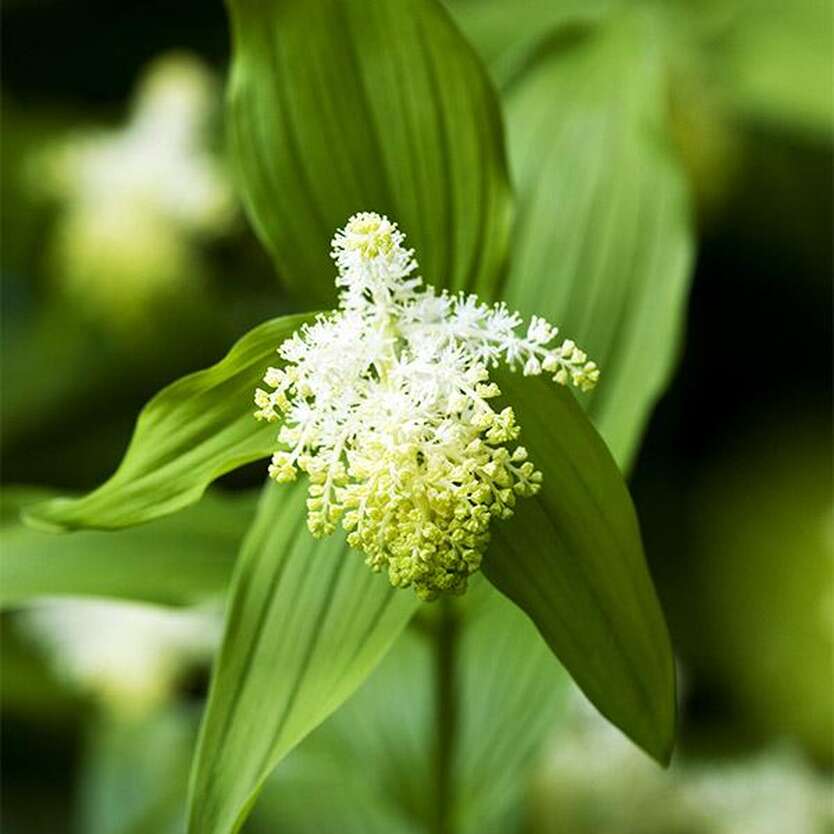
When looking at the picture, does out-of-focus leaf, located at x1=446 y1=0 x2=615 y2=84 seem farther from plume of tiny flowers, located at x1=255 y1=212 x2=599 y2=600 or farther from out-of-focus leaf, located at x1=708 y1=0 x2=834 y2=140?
plume of tiny flowers, located at x1=255 y1=212 x2=599 y2=600

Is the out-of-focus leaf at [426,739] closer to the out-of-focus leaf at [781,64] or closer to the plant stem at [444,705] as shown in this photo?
the plant stem at [444,705]

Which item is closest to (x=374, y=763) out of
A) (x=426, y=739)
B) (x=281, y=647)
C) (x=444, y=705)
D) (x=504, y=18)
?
(x=426, y=739)

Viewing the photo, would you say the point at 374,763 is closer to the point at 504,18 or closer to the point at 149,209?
the point at 149,209

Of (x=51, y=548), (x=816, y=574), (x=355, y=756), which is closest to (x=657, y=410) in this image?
(x=816, y=574)

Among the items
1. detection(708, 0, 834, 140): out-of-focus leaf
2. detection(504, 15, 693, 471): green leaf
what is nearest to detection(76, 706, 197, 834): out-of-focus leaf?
detection(504, 15, 693, 471): green leaf

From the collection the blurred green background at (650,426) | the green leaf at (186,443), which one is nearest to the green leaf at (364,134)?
the green leaf at (186,443)

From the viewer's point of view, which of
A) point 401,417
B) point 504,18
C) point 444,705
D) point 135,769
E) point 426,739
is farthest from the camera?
point 504,18
